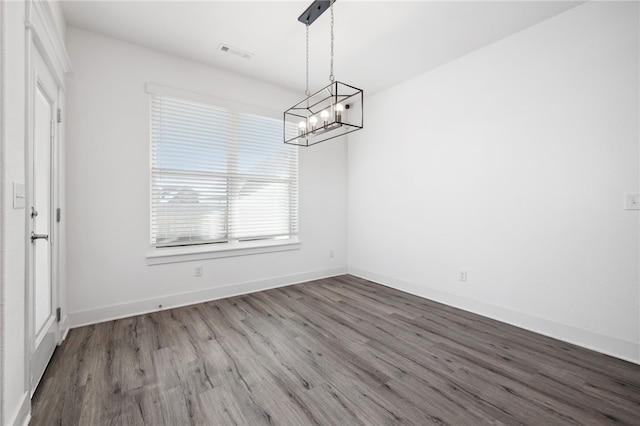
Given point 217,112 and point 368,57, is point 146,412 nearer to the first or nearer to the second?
point 217,112

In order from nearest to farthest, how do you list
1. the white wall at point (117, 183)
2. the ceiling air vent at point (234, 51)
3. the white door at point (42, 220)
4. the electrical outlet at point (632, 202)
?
the white door at point (42, 220)
the electrical outlet at point (632, 202)
the white wall at point (117, 183)
the ceiling air vent at point (234, 51)

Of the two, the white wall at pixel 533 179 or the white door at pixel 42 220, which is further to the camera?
the white wall at pixel 533 179

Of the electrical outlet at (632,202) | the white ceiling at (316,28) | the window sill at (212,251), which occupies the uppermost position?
the white ceiling at (316,28)

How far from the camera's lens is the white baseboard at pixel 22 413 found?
1367 millimetres

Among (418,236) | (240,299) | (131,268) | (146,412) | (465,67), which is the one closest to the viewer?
(146,412)

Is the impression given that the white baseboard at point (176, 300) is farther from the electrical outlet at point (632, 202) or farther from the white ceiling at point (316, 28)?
the electrical outlet at point (632, 202)

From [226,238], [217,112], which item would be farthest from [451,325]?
[217,112]

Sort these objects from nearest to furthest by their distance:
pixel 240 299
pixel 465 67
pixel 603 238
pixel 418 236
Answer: pixel 603 238
pixel 465 67
pixel 240 299
pixel 418 236

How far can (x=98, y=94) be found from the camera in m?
2.86

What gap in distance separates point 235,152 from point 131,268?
1.84 m

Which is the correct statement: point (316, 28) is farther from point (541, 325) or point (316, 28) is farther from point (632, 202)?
point (541, 325)

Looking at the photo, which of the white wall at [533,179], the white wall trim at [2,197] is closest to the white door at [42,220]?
the white wall trim at [2,197]

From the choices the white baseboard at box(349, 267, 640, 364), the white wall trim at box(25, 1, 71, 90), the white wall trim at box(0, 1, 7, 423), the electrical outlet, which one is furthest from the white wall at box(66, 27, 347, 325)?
the electrical outlet

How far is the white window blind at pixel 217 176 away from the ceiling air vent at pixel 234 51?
686 mm
